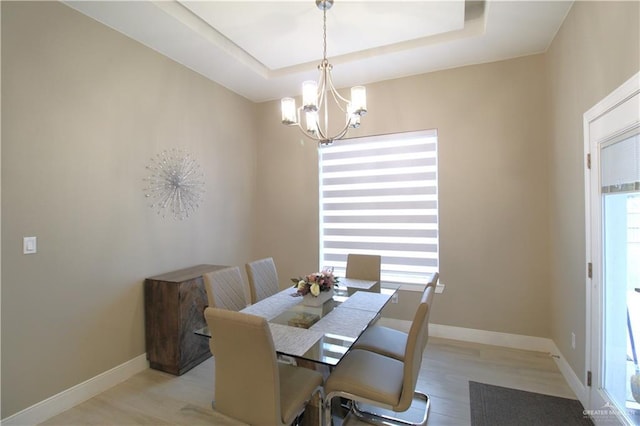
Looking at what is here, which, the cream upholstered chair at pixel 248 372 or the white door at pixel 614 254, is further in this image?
the white door at pixel 614 254

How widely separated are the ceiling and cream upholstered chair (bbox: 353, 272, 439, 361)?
7.37 ft

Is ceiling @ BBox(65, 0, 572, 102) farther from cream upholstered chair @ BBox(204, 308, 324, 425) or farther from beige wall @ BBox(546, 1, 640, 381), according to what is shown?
cream upholstered chair @ BBox(204, 308, 324, 425)

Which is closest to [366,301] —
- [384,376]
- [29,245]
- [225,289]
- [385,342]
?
[385,342]

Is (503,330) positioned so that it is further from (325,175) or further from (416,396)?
(325,175)

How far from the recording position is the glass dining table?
1655 millimetres

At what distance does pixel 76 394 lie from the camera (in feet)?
7.77

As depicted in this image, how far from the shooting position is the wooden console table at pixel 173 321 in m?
2.75

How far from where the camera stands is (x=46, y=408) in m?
2.19

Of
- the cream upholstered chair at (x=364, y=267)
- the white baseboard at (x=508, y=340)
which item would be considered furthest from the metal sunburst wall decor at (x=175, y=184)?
the white baseboard at (x=508, y=340)

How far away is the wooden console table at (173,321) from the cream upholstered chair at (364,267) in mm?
1558

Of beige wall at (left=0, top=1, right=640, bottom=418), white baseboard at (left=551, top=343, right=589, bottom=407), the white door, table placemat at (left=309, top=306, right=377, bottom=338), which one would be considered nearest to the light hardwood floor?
white baseboard at (left=551, top=343, right=589, bottom=407)

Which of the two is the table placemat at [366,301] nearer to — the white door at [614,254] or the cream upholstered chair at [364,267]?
the cream upholstered chair at [364,267]

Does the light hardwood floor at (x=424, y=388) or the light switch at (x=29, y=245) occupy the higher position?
the light switch at (x=29, y=245)

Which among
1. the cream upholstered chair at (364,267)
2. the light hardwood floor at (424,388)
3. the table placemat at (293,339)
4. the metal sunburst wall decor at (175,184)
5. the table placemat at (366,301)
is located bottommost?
the light hardwood floor at (424,388)
